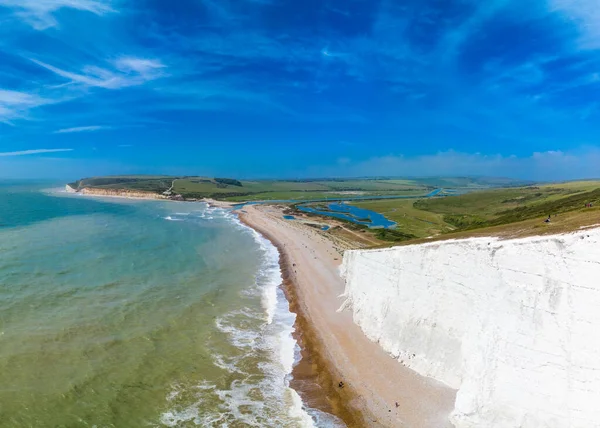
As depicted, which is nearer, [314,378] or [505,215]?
[314,378]

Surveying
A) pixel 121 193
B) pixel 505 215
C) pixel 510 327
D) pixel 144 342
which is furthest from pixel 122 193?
pixel 510 327

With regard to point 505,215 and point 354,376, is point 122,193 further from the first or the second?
point 354,376

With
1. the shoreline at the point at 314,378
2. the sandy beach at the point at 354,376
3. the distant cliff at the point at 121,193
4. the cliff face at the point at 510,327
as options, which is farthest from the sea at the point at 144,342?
the distant cliff at the point at 121,193

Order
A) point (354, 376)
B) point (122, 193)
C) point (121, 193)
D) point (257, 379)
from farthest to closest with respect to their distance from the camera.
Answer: point (121, 193), point (122, 193), point (257, 379), point (354, 376)

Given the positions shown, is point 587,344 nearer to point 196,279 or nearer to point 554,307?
point 554,307

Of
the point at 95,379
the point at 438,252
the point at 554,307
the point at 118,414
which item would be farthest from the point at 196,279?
the point at 554,307

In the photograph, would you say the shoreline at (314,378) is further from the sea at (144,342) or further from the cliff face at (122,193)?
the cliff face at (122,193)
